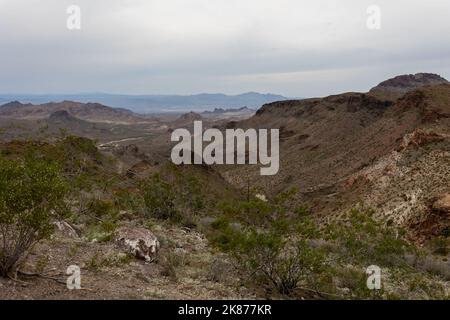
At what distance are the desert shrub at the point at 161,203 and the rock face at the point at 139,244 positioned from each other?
22.6 feet

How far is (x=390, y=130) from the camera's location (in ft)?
160

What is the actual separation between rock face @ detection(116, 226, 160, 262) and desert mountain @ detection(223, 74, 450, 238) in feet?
59.5

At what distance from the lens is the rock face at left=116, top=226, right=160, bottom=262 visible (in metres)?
12.1

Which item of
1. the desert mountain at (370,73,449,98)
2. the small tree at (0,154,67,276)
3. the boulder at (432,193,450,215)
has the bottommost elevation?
the boulder at (432,193,450,215)

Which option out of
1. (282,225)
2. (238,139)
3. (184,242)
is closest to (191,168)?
(184,242)

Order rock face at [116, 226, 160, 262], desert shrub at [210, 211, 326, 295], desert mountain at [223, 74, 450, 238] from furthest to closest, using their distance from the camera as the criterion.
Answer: desert mountain at [223, 74, 450, 238], rock face at [116, 226, 160, 262], desert shrub at [210, 211, 326, 295]

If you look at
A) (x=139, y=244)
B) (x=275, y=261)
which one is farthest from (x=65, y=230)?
(x=275, y=261)

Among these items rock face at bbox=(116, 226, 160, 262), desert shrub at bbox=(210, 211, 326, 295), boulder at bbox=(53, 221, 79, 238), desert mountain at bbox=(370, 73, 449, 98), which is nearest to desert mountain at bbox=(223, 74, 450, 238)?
desert shrub at bbox=(210, 211, 326, 295)

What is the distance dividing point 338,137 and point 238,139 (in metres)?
28.8

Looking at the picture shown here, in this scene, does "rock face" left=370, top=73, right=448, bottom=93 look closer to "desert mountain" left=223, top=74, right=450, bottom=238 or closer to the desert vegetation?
"desert mountain" left=223, top=74, right=450, bottom=238

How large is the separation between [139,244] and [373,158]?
3494 cm

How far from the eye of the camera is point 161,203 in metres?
20.3

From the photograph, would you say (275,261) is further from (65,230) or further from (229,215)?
(65,230)
